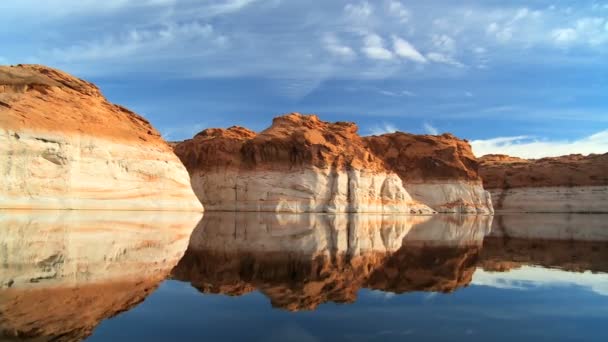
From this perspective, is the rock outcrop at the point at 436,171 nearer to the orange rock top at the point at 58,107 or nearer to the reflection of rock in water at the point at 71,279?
the orange rock top at the point at 58,107

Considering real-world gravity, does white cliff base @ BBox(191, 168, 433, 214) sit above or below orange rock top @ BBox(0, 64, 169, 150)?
below

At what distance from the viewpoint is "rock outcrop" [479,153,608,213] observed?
76.2 metres

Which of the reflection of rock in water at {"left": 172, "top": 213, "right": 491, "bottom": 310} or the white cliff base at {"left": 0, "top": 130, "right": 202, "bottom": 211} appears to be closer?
the reflection of rock in water at {"left": 172, "top": 213, "right": 491, "bottom": 310}

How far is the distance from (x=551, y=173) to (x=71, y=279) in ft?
299

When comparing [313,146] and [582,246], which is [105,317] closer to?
[582,246]

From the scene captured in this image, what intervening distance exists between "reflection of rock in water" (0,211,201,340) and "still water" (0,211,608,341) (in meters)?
0.02

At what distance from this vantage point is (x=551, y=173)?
3263 inches

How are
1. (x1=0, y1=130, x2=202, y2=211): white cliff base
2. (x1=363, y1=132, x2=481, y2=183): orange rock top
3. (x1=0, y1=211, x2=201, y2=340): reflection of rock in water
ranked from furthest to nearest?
(x1=363, y1=132, x2=481, y2=183): orange rock top, (x1=0, y1=130, x2=202, y2=211): white cliff base, (x1=0, y1=211, x2=201, y2=340): reflection of rock in water

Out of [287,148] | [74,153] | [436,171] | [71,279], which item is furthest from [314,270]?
[436,171]

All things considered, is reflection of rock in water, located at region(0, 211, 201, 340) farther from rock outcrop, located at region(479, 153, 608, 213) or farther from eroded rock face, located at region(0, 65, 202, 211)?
rock outcrop, located at region(479, 153, 608, 213)

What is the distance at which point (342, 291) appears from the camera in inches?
299

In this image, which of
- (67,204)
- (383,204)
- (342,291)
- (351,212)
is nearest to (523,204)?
(383,204)

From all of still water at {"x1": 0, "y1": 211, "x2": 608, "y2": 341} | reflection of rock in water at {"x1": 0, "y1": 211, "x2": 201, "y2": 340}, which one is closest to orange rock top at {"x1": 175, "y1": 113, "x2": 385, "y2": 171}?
reflection of rock in water at {"x1": 0, "y1": 211, "x2": 201, "y2": 340}

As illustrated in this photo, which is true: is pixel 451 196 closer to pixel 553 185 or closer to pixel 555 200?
pixel 555 200
